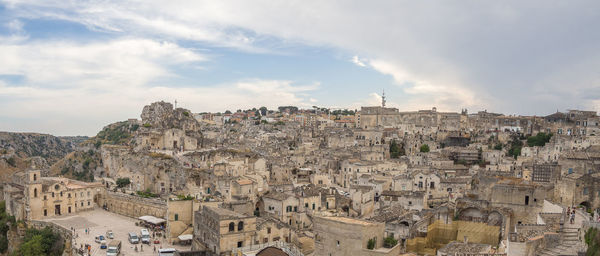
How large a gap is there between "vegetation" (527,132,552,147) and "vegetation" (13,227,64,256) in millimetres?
56474

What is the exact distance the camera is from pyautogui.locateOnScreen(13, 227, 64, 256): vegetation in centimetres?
3353

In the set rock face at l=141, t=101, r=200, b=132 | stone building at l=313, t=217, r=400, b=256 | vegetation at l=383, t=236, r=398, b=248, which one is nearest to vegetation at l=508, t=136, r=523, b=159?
vegetation at l=383, t=236, r=398, b=248

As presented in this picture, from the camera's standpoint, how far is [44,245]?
3375 centimetres

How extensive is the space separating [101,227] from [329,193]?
63.2 feet

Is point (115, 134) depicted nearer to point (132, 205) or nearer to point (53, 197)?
point (53, 197)

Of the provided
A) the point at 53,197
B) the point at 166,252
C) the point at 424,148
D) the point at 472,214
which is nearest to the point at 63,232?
the point at 53,197

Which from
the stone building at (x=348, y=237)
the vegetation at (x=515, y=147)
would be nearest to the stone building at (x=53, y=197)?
the stone building at (x=348, y=237)

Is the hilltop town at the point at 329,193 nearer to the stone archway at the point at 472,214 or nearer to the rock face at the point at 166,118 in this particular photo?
the stone archway at the point at 472,214

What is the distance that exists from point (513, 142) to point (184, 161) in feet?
152

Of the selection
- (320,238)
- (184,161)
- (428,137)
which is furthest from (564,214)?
(428,137)

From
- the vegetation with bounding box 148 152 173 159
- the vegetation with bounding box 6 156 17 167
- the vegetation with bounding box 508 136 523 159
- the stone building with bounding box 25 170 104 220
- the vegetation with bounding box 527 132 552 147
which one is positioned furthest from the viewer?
the vegetation with bounding box 6 156 17 167

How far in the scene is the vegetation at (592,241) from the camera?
14956mm

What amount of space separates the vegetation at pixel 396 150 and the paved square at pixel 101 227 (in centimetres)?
3888

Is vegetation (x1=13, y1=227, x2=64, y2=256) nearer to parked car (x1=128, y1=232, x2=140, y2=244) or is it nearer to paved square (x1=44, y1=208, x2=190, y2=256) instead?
paved square (x1=44, y1=208, x2=190, y2=256)
